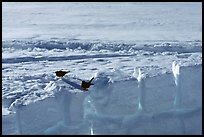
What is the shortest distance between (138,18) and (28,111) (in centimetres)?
819

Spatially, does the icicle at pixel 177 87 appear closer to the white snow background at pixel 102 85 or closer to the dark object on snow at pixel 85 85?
the white snow background at pixel 102 85

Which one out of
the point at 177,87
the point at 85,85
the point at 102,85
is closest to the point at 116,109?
the point at 102,85

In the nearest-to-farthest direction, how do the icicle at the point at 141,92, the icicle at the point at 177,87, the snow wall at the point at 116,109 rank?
the snow wall at the point at 116,109 → the icicle at the point at 141,92 → the icicle at the point at 177,87

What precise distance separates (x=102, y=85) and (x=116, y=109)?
14.5 inches

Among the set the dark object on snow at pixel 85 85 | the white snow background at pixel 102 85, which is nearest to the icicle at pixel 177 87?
the white snow background at pixel 102 85

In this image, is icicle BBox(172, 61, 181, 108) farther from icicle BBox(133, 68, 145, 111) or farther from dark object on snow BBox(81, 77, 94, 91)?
dark object on snow BBox(81, 77, 94, 91)

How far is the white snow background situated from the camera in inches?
157

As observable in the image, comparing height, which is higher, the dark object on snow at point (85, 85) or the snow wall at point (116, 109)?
the dark object on snow at point (85, 85)

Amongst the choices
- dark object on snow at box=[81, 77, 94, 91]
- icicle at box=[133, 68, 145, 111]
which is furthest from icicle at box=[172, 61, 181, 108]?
dark object on snow at box=[81, 77, 94, 91]

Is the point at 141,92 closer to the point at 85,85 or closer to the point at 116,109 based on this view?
the point at 116,109

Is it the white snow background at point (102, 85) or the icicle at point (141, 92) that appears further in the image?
the icicle at point (141, 92)

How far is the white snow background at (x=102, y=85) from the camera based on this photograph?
4.00 m

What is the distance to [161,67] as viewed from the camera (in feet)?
18.1

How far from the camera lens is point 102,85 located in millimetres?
4492
